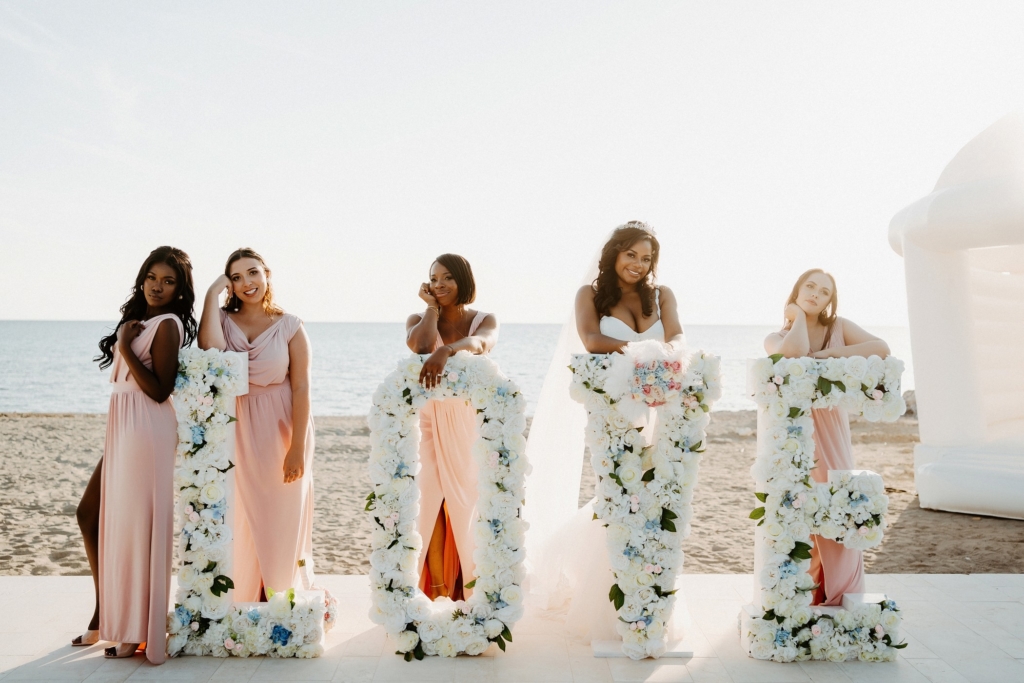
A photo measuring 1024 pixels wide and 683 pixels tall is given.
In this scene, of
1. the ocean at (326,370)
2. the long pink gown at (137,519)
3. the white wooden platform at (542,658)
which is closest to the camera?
the white wooden platform at (542,658)

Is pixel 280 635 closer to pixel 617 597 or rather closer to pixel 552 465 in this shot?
pixel 617 597

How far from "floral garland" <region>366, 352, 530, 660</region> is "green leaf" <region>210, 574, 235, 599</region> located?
0.87 meters

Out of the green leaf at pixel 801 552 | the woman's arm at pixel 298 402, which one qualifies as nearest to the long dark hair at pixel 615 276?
the green leaf at pixel 801 552

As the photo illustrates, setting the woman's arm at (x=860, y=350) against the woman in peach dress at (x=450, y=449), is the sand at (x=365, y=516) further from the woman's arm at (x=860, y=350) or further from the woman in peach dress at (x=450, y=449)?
the woman's arm at (x=860, y=350)

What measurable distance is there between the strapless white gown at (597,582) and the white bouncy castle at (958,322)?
15.7ft

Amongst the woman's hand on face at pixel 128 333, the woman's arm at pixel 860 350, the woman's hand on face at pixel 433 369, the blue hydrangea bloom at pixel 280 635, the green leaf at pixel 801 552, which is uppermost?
the woman's hand on face at pixel 128 333

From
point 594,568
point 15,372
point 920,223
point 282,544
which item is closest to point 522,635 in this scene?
point 594,568

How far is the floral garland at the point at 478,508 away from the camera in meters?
4.41

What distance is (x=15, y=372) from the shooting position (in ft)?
146

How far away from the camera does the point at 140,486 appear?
4.30 meters

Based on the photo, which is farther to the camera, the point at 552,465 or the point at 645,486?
the point at 552,465

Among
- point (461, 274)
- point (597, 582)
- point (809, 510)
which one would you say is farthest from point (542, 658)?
point (461, 274)

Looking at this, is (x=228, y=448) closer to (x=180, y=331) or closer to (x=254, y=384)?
(x=254, y=384)

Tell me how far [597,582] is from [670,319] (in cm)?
176
